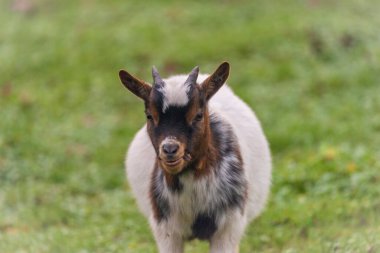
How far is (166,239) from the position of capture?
683 cm

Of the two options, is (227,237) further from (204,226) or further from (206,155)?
(206,155)

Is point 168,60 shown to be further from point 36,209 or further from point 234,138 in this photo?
point 234,138

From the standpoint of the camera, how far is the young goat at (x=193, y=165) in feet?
20.0

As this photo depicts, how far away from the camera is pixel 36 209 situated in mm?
11523

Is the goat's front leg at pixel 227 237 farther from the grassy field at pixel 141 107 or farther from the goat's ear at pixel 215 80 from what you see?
the grassy field at pixel 141 107

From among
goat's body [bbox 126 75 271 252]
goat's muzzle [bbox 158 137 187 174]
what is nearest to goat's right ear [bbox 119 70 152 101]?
goat's body [bbox 126 75 271 252]

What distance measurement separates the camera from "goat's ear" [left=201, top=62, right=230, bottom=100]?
21.1 ft

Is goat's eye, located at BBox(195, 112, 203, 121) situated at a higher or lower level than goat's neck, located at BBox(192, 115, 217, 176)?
higher

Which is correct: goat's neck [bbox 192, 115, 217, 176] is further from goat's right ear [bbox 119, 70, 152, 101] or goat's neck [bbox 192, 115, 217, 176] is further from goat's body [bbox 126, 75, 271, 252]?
goat's right ear [bbox 119, 70, 152, 101]

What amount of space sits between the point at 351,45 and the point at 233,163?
11893 mm

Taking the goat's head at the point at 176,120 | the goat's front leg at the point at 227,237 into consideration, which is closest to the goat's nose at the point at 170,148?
the goat's head at the point at 176,120

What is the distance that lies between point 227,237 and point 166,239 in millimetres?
559

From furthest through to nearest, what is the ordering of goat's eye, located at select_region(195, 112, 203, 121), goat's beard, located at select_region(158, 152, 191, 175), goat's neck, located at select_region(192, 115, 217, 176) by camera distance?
goat's neck, located at select_region(192, 115, 217, 176) → goat's eye, located at select_region(195, 112, 203, 121) → goat's beard, located at select_region(158, 152, 191, 175)

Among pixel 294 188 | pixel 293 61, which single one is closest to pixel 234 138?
pixel 294 188
